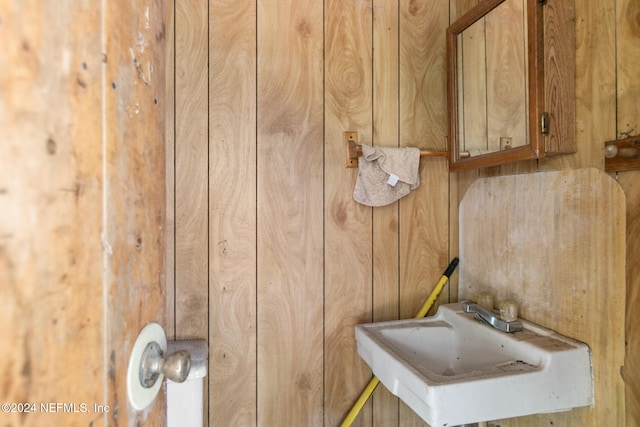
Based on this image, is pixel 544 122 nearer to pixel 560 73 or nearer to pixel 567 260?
pixel 560 73

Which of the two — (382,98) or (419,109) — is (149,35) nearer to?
(382,98)

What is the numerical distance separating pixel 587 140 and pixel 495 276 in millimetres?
498

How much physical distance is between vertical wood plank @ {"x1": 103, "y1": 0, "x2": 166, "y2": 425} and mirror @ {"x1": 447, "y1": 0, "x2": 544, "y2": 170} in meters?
0.89

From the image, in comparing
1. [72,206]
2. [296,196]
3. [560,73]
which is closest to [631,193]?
[560,73]

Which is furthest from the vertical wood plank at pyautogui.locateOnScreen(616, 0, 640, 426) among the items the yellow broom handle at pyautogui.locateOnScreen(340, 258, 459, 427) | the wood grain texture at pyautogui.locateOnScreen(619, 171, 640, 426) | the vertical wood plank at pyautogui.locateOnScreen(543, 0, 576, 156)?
the yellow broom handle at pyautogui.locateOnScreen(340, 258, 459, 427)

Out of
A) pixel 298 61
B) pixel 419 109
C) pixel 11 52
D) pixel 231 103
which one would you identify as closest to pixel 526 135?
pixel 419 109

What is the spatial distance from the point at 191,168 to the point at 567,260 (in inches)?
45.1

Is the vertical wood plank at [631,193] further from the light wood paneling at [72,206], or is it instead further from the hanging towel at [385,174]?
the light wood paneling at [72,206]

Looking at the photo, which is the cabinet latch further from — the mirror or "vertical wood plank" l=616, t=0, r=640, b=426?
"vertical wood plank" l=616, t=0, r=640, b=426

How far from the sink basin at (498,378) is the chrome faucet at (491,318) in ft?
0.05

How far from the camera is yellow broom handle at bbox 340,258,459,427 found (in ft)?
3.70

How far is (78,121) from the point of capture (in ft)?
1.10

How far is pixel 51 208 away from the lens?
0.30 meters

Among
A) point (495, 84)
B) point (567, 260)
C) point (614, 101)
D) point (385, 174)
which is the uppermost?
point (495, 84)
